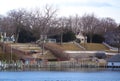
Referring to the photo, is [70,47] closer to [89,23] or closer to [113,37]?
[113,37]

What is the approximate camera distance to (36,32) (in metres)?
122

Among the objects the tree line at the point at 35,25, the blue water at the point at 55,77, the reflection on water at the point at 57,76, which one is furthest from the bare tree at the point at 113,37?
the blue water at the point at 55,77

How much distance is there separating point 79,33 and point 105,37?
626cm

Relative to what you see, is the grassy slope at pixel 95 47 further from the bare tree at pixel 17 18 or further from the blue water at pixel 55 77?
the blue water at pixel 55 77

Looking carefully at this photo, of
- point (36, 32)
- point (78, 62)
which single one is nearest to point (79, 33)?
point (36, 32)

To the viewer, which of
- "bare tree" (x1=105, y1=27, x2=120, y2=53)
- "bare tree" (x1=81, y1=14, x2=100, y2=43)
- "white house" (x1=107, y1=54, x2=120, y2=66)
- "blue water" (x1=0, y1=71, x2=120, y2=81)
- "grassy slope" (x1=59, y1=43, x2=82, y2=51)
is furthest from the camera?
"bare tree" (x1=81, y1=14, x2=100, y2=43)

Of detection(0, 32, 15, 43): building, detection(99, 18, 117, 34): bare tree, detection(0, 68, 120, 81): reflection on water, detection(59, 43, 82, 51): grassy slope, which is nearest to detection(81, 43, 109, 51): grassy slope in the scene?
detection(59, 43, 82, 51): grassy slope

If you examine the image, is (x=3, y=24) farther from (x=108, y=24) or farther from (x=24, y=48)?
(x=108, y=24)

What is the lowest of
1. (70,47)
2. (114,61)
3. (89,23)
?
(114,61)

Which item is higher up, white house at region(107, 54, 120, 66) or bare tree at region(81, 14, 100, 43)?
bare tree at region(81, 14, 100, 43)

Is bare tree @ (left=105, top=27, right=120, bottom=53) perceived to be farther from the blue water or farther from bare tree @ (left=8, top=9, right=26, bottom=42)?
the blue water

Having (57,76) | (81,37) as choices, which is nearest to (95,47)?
(81,37)

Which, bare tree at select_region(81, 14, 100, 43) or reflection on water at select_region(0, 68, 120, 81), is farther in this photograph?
bare tree at select_region(81, 14, 100, 43)

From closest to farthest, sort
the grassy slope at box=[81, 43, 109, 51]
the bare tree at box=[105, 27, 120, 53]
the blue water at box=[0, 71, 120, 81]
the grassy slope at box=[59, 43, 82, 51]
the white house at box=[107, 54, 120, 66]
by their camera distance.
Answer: the blue water at box=[0, 71, 120, 81] → the white house at box=[107, 54, 120, 66] → the grassy slope at box=[59, 43, 82, 51] → the grassy slope at box=[81, 43, 109, 51] → the bare tree at box=[105, 27, 120, 53]
